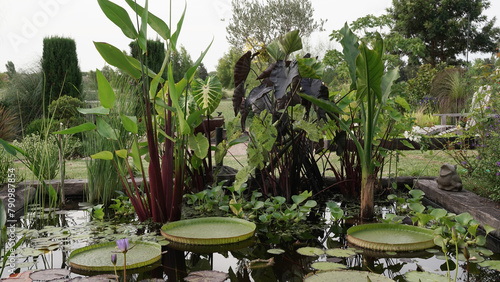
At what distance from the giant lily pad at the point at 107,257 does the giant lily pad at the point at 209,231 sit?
0.22 meters

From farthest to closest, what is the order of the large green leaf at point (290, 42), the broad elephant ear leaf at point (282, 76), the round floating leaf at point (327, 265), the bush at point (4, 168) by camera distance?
1. the bush at point (4, 168)
2. the large green leaf at point (290, 42)
3. the broad elephant ear leaf at point (282, 76)
4. the round floating leaf at point (327, 265)

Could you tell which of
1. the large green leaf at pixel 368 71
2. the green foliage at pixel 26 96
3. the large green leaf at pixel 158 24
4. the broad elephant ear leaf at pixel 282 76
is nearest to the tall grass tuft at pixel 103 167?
the large green leaf at pixel 158 24

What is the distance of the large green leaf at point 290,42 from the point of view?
2.83m

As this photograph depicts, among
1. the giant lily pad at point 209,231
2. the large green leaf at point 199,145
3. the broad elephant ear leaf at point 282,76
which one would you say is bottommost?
the giant lily pad at point 209,231

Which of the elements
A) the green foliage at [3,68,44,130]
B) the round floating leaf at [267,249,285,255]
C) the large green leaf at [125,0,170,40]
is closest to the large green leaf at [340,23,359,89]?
the large green leaf at [125,0,170,40]

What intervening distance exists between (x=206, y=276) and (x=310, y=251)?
1.89 ft

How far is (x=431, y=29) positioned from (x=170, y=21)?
80.6 ft

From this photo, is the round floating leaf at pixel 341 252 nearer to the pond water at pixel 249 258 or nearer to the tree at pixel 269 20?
the pond water at pixel 249 258

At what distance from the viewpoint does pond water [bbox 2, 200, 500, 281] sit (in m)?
1.82

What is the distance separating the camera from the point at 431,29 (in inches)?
936

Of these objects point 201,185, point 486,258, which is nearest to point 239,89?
point 201,185

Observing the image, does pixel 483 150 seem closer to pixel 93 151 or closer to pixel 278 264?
pixel 278 264

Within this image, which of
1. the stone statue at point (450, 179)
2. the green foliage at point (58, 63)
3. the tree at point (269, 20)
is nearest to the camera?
the stone statue at point (450, 179)

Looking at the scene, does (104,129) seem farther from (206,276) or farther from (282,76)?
(206,276)
